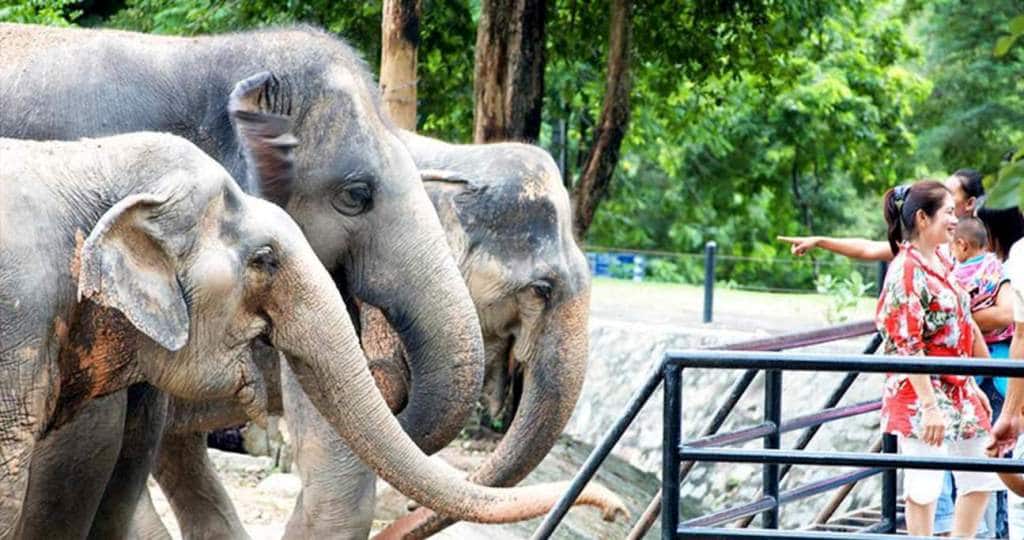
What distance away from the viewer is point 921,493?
680cm

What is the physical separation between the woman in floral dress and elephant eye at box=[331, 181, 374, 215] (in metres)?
1.88

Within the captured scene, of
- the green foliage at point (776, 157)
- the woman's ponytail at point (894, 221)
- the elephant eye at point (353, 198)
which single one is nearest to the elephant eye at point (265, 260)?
the elephant eye at point (353, 198)

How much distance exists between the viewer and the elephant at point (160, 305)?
17.4 feet

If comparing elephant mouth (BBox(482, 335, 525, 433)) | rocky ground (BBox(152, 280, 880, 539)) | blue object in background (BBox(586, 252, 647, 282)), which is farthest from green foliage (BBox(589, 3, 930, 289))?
elephant mouth (BBox(482, 335, 525, 433))

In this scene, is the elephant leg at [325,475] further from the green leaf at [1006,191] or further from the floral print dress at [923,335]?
the green leaf at [1006,191]

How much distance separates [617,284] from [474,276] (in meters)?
18.4

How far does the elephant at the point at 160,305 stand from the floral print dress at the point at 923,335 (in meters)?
1.42

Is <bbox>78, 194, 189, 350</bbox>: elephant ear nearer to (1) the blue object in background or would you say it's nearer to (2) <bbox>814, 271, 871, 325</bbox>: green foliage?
(2) <bbox>814, 271, 871, 325</bbox>: green foliage

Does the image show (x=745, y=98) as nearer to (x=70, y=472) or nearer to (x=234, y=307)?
(x=70, y=472)

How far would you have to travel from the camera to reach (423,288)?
24.1 ft

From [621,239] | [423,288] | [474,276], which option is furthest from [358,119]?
[621,239]

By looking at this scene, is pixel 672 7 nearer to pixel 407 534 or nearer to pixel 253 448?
pixel 253 448

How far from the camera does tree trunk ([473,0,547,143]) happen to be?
13609 millimetres

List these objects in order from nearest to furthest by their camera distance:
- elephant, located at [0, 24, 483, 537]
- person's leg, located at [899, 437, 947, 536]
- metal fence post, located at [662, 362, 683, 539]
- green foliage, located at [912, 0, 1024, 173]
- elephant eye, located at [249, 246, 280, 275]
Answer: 1. metal fence post, located at [662, 362, 683, 539]
2. elephant eye, located at [249, 246, 280, 275]
3. person's leg, located at [899, 437, 947, 536]
4. elephant, located at [0, 24, 483, 537]
5. green foliage, located at [912, 0, 1024, 173]
